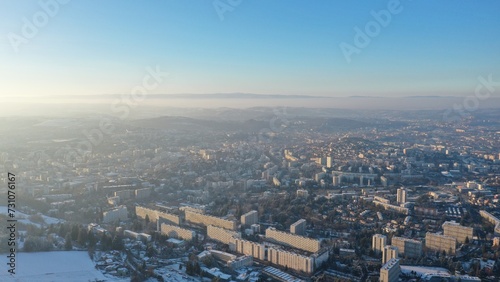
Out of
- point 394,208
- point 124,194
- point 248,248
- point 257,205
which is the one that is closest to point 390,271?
point 248,248

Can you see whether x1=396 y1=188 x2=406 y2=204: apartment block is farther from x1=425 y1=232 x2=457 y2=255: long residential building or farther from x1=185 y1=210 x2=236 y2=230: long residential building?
x1=185 y1=210 x2=236 y2=230: long residential building

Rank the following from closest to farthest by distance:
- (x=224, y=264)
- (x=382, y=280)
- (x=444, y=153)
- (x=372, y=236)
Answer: (x=382, y=280)
(x=224, y=264)
(x=372, y=236)
(x=444, y=153)

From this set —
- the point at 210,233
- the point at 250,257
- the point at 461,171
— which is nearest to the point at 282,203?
the point at 210,233

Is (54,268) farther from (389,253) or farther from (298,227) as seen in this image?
(389,253)

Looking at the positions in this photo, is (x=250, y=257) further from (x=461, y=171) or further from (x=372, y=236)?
(x=461, y=171)

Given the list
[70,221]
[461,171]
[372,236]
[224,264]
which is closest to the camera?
[224,264]

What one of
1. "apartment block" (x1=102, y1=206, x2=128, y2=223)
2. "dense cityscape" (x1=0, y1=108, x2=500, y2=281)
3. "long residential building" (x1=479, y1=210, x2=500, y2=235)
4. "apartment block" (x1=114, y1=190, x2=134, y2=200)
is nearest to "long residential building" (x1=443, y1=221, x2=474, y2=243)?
"dense cityscape" (x1=0, y1=108, x2=500, y2=281)
